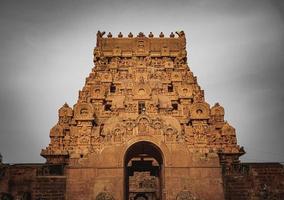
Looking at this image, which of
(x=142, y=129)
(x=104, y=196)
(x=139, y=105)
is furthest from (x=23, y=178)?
(x=139, y=105)

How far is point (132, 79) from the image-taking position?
2614 centimetres

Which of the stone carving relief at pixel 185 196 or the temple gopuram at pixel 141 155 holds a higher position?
the temple gopuram at pixel 141 155

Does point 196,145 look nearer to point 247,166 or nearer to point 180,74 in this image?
point 247,166

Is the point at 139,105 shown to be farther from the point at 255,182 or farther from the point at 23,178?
the point at 255,182

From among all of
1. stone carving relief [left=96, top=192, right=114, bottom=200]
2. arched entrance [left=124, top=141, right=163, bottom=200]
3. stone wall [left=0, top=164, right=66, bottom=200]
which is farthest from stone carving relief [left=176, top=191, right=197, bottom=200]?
stone wall [left=0, top=164, right=66, bottom=200]

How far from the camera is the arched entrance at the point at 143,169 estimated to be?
759 inches

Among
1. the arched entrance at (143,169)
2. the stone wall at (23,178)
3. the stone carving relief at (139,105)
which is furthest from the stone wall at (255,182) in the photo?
the stone wall at (23,178)

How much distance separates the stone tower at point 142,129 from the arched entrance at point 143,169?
0.07 metres

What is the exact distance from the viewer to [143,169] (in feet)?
78.6

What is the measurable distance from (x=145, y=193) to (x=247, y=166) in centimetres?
1481

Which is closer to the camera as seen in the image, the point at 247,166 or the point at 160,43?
the point at 247,166

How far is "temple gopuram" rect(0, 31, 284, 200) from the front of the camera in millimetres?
17578

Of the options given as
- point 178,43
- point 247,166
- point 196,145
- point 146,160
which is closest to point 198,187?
point 196,145

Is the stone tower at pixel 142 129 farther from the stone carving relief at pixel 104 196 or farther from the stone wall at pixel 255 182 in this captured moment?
the stone wall at pixel 255 182
